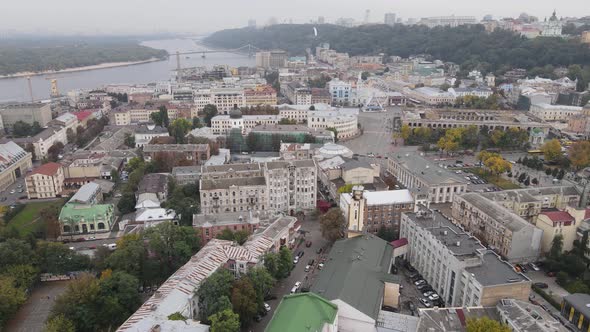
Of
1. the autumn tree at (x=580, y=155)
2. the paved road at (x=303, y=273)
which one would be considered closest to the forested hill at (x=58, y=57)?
the paved road at (x=303, y=273)

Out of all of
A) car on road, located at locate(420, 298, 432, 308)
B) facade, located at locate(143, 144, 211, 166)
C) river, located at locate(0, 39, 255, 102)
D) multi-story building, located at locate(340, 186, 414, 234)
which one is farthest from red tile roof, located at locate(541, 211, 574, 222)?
river, located at locate(0, 39, 255, 102)

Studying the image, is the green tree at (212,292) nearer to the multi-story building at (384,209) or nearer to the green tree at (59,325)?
the green tree at (59,325)

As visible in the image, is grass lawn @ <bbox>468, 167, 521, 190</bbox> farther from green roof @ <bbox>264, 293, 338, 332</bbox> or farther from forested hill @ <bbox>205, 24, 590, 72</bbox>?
forested hill @ <bbox>205, 24, 590, 72</bbox>

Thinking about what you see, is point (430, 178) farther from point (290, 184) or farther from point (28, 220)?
point (28, 220)

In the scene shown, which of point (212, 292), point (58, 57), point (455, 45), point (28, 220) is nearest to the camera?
point (212, 292)

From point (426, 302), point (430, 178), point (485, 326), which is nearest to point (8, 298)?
point (426, 302)

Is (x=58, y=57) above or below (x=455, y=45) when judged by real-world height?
below
